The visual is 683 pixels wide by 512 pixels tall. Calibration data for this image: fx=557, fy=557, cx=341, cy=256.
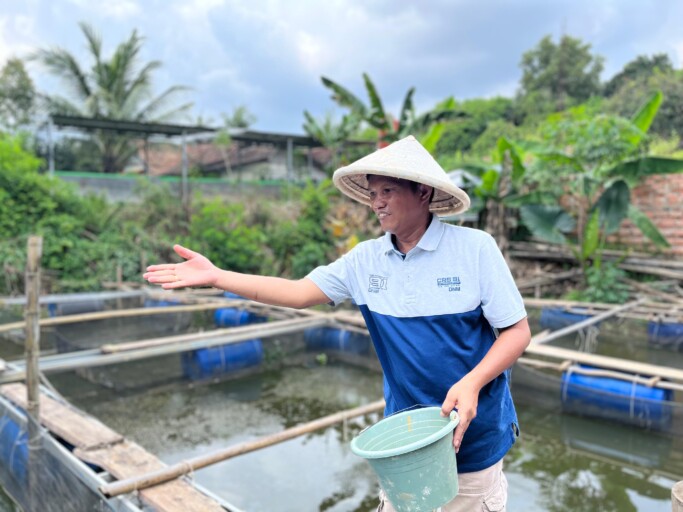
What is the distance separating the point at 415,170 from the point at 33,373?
3016 mm

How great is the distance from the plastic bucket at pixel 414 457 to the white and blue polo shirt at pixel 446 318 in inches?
2.7

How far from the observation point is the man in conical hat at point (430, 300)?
4.40 feet

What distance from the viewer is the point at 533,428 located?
14.5 ft

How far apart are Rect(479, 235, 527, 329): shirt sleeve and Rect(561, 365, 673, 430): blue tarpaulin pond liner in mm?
3329

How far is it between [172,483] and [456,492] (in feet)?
5.70

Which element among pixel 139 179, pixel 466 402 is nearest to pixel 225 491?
pixel 466 402

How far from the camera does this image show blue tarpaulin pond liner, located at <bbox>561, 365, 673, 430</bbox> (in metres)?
4.00

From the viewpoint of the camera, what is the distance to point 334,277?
5.23 ft

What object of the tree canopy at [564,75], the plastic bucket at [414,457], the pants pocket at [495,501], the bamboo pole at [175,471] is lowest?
the bamboo pole at [175,471]

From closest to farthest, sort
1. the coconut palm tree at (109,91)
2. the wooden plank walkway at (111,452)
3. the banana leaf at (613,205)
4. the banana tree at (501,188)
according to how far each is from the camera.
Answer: the wooden plank walkway at (111,452) < the banana leaf at (613,205) < the banana tree at (501,188) < the coconut palm tree at (109,91)

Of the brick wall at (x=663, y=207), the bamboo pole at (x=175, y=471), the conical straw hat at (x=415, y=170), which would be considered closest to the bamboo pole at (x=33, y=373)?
the bamboo pole at (x=175, y=471)

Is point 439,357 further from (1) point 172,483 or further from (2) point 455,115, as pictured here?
(2) point 455,115

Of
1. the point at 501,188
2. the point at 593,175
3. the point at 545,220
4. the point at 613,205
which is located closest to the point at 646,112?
the point at 593,175

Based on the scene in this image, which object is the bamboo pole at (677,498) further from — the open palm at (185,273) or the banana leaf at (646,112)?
the banana leaf at (646,112)
